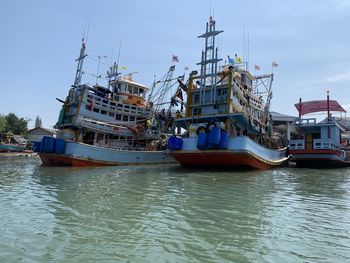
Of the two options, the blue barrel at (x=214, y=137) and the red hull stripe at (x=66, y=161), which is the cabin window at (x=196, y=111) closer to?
the blue barrel at (x=214, y=137)

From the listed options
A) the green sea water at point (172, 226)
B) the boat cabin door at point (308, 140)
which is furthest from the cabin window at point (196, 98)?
the green sea water at point (172, 226)

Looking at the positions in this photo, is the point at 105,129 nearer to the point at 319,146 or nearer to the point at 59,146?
the point at 59,146

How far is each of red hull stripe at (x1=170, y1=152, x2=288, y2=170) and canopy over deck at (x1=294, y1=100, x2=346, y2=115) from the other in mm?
14406

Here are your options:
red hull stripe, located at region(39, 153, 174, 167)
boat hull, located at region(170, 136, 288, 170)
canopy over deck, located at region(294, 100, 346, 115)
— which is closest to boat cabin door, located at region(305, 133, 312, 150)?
canopy over deck, located at region(294, 100, 346, 115)

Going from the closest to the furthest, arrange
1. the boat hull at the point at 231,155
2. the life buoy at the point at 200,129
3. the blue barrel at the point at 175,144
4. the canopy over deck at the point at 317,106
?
the boat hull at the point at 231,155, the blue barrel at the point at 175,144, the life buoy at the point at 200,129, the canopy over deck at the point at 317,106

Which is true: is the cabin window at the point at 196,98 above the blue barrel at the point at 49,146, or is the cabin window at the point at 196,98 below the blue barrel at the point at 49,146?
above

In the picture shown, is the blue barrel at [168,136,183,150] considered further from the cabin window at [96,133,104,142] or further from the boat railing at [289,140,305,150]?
the boat railing at [289,140,305,150]

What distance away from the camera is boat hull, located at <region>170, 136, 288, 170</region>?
2066 centimetres

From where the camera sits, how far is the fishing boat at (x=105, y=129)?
24.9 m

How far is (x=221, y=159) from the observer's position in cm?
2125

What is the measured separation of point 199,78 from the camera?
24766 mm

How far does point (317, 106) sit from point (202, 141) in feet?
64.2

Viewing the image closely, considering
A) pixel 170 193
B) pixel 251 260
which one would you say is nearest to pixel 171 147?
pixel 170 193

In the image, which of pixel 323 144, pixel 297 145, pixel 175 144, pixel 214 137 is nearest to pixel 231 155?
pixel 214 137
